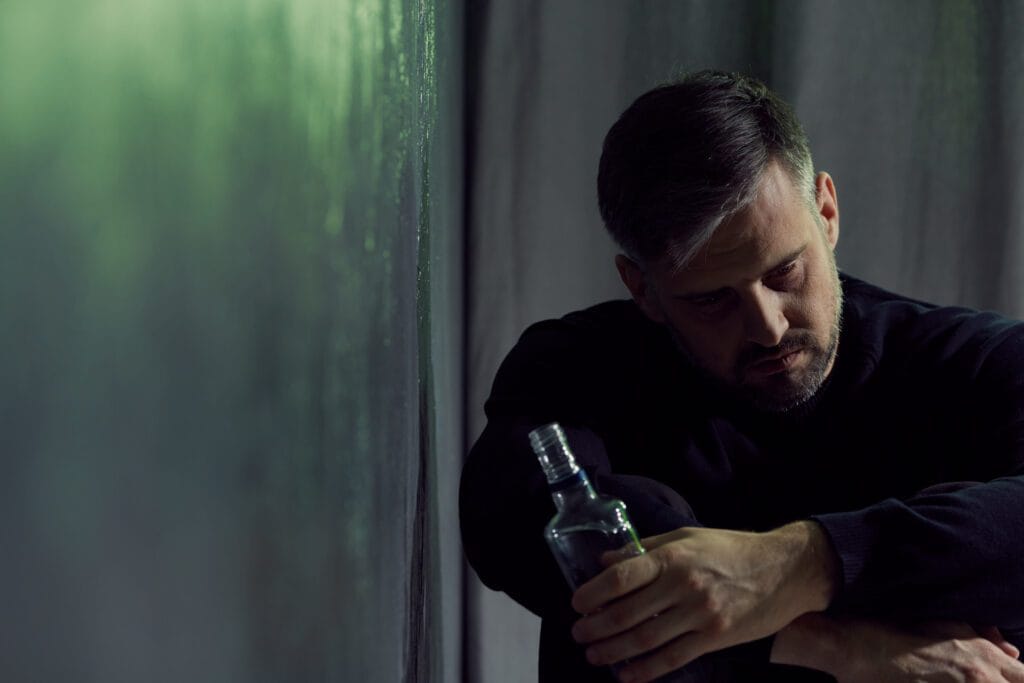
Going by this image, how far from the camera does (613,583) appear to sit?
0.78m

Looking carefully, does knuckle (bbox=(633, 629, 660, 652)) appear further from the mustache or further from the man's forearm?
the mustache

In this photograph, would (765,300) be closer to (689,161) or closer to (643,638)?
(689,161)

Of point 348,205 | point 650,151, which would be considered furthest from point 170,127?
point 650,151

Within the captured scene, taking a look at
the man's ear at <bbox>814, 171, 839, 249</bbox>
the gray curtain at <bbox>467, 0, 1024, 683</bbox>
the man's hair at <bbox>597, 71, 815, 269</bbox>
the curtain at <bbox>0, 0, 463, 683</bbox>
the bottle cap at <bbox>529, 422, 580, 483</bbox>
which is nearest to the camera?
the curtain at <bbox>0, 0, 463, 683</bbox>

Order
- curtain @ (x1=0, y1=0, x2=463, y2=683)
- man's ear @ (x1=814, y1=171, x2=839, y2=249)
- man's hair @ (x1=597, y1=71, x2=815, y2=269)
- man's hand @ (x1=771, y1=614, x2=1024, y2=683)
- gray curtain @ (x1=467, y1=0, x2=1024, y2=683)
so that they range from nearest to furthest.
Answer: curtain @ (x1=0, y1=0, x2=463, y2=683)
man's hand @ (x1=771, y1=614, x2=1024, y2=683)
man's hair @ (x1=597, y1=71, x2=815, y2=269)
man's ear @ (x1=814, y1=171, x2=839, y2=249)
gray curtain @ (x1=467, y1=0, x2=1024, y2=683)

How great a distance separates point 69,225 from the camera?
363 millimetres

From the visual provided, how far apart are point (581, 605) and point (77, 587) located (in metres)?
0.48

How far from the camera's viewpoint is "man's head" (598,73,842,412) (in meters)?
1.04

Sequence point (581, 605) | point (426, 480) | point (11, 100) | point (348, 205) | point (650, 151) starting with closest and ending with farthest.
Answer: point (11, 100) < point (348, 205) < point (581, 605) < point (650, 151) < point (426, 480)

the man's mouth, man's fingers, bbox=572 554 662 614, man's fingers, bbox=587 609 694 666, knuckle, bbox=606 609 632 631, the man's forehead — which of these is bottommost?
man's fingers, bbox=587 609 694 666

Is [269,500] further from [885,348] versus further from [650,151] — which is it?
→ [885,348]

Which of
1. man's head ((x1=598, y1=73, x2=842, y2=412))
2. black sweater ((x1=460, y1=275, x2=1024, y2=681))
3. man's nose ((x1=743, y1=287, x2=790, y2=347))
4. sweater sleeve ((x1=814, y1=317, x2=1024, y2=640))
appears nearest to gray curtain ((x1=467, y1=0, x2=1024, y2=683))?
black sweater ((x1=460, y1=275, x2=1024, y2=681))

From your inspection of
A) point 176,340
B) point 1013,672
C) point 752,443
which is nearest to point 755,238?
point 752,443

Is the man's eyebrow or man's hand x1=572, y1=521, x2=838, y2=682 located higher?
the man's eyebrow
